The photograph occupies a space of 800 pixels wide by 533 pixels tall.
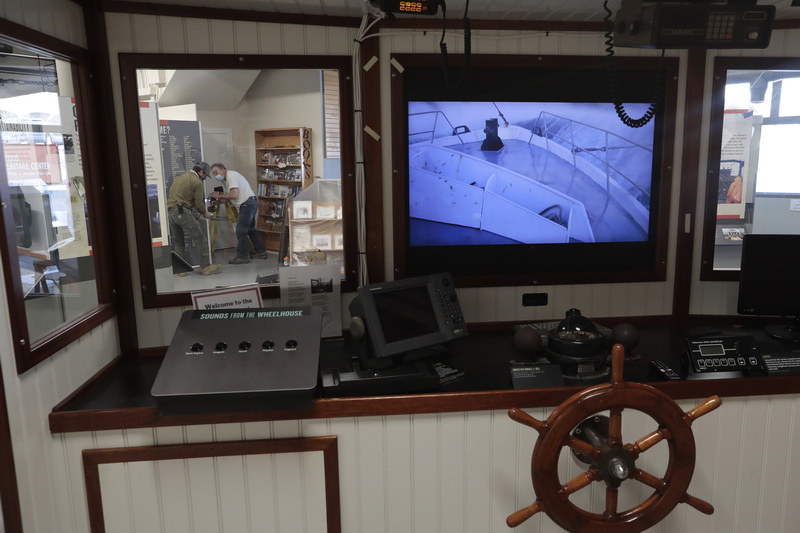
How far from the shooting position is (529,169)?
2334 mm

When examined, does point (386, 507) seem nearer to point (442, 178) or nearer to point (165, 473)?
point (165, 473)

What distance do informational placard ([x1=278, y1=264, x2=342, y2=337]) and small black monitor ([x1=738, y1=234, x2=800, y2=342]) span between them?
63.6 inches

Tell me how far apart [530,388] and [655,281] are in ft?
3.50

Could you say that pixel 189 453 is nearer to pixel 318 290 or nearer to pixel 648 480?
pixel 318 290

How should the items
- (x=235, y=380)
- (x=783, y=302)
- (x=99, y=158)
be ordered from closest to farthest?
(x=235, y=380) → (x=99, y=158) → (x=783, y=302)

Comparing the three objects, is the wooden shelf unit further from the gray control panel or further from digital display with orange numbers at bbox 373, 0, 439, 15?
digital display with orange numbers at bbox 373, 0, 439, 15

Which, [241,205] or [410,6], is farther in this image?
[241,205]

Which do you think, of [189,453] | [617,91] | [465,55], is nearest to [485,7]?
[465,55]

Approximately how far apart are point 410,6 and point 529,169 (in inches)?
33.5

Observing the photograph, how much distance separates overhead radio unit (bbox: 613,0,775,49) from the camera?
1671 millimetres

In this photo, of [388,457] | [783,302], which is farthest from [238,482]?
[783,302]

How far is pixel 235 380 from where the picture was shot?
1599mm

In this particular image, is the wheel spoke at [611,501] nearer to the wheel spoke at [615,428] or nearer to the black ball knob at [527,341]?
the wheel spoke at [615,428]

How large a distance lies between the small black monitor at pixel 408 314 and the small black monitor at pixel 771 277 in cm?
118
